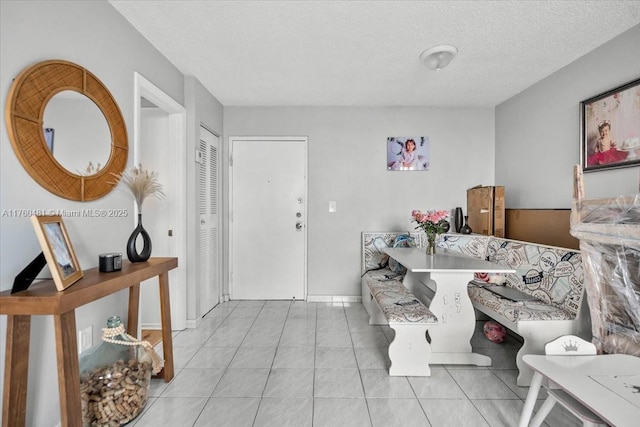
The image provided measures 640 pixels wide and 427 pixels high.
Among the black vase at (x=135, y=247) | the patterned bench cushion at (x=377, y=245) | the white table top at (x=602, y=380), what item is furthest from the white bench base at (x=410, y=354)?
the black vase at (x=135, y=247)

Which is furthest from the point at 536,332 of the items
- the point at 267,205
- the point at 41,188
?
the point at 41,188

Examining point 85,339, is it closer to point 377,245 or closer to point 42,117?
point 42,117

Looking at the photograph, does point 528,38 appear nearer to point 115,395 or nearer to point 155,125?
point 155,125

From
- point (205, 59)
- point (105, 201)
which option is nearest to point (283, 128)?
point (205, 59)

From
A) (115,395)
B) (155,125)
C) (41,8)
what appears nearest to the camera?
(41,8)

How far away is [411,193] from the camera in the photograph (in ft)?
11.8

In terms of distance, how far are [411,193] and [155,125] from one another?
2.81 meters

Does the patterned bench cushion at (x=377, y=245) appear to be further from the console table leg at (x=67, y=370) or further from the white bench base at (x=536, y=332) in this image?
the console table leg at (x=67, y=370)

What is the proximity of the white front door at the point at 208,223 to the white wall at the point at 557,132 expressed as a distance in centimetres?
329

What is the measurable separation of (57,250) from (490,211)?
339 centimetres

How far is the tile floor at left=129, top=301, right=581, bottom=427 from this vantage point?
1610mm

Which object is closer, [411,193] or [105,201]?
[105,201]

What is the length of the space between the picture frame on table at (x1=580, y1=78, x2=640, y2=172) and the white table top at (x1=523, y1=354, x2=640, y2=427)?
4.62 ft

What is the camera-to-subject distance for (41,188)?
4.59 feet
